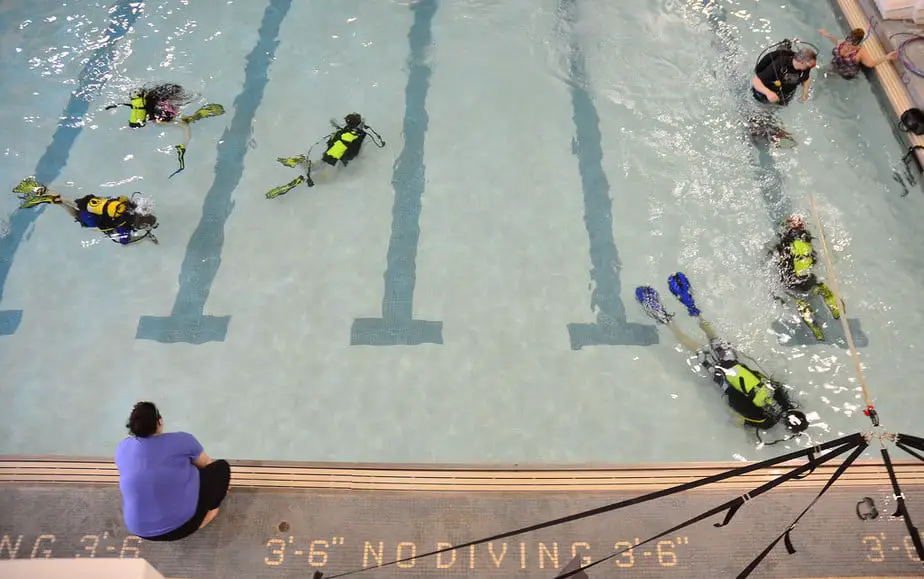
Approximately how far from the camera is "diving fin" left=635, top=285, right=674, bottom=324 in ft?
15.2

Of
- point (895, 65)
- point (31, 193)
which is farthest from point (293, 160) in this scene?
point (895, 65)

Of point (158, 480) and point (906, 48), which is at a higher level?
point (906, 48)

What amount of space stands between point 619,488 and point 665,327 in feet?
3.89

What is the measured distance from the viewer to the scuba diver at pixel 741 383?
4.06 meters

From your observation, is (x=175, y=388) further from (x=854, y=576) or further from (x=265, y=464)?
(x=854, y=576)

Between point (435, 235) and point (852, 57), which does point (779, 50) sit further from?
point (435, 235)

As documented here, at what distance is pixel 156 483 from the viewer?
3451 mm

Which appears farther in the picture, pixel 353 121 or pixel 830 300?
pixel 353 121

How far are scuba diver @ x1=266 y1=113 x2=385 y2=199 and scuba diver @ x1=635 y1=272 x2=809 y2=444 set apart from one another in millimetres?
2485

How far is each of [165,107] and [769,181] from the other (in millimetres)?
4794

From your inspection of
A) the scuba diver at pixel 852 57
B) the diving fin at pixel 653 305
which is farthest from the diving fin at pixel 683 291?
the scuba diver at pixel 852 57

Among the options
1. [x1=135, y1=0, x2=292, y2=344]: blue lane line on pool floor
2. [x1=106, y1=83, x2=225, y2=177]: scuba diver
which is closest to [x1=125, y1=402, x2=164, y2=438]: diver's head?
[x1=135, y1=0, x2=292, y2=344]: blue lane line on pool floor

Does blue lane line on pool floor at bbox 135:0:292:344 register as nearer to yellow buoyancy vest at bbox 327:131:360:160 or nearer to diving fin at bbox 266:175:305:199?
diving fin at bbox 266:175:305:199

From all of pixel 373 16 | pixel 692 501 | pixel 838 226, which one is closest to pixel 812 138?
pixel 838 226
